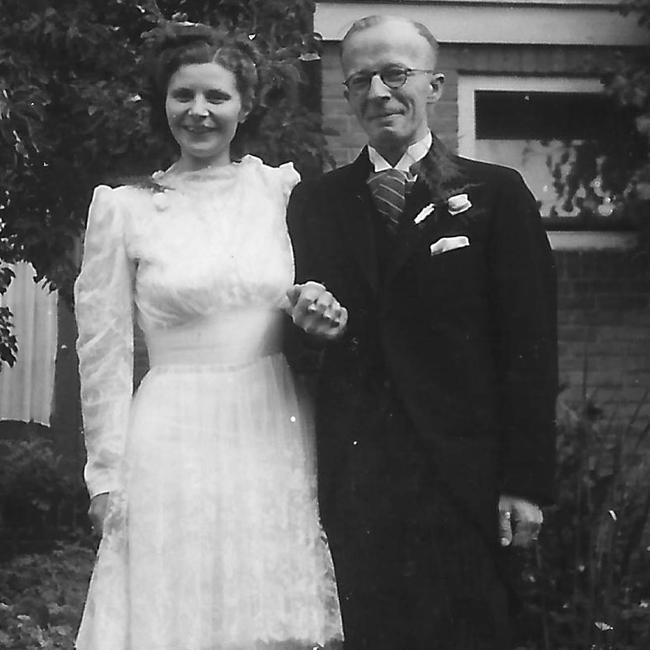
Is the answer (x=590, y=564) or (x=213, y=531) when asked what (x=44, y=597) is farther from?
(x=213, y=531)

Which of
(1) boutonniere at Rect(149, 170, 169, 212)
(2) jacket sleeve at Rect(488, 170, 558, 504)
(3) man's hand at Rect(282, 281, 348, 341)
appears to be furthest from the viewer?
(1) boutonniere at Rect(149, 170, 169, 212)

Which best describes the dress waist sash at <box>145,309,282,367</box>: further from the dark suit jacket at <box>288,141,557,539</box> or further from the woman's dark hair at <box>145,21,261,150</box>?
the woman's dark hair at <box>145,21,261,150</box>

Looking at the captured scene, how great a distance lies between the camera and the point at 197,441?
109 inches

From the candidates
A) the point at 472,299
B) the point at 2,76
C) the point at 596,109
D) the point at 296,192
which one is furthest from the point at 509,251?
the point at 596,109

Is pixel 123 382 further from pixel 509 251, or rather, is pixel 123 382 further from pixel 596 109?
pixel 596 109

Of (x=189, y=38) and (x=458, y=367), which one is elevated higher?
(x=189, y=38)

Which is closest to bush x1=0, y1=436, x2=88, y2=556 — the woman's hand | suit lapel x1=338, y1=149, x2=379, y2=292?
the woman's hand

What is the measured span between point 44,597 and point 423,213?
3.41 metres

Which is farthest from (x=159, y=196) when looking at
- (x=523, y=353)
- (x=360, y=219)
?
(x=523, y=353)

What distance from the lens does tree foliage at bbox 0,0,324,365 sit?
4.51 m

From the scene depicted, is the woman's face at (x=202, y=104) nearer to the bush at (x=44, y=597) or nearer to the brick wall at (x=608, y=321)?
the bush at (x=44, y=597)

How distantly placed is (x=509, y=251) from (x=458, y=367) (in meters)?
0.27

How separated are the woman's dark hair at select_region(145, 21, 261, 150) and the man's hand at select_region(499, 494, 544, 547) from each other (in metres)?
1.10

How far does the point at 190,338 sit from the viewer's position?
9.24 feet
